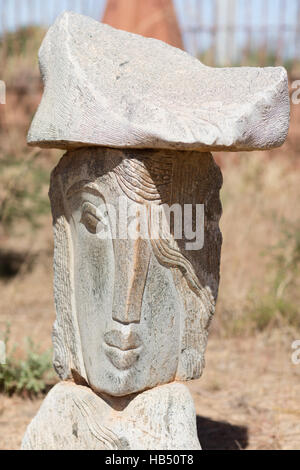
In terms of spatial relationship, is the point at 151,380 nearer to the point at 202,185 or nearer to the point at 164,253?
the point at 164,253

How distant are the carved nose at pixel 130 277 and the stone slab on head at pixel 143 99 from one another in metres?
0.36

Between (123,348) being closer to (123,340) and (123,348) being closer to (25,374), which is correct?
(123,340)

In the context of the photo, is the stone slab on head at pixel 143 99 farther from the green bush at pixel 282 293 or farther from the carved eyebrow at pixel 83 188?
the green bush at pixel 282 293

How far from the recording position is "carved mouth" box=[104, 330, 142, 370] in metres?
2.29

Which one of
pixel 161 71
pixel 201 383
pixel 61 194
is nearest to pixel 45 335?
pixel 201 383

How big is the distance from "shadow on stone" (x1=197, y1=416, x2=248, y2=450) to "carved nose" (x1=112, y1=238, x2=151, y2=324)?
1.19m

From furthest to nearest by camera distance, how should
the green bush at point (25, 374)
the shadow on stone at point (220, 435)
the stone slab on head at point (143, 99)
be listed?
the green bush at point (25, 374) < the shadow on stone at point (220, 435) < the stone slab on head at point (143, 99)

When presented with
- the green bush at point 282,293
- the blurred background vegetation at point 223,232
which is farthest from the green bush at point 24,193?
the green bush at point 282,293

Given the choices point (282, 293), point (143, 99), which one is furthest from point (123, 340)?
point (282, 293)

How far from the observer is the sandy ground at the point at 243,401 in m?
3.24

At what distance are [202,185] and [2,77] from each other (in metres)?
5.85

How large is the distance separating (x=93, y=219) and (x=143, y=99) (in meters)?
0.49

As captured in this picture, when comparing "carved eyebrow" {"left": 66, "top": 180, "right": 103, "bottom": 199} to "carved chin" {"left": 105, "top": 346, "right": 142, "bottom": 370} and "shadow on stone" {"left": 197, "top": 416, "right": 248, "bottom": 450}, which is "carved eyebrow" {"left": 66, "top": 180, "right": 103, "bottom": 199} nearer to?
"carved chin" {"left": 105, "top": 346, "right": 142, "bottom": 370}

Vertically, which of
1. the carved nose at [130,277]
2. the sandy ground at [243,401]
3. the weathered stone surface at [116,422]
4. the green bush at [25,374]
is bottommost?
the sandy ground at [243,401]
